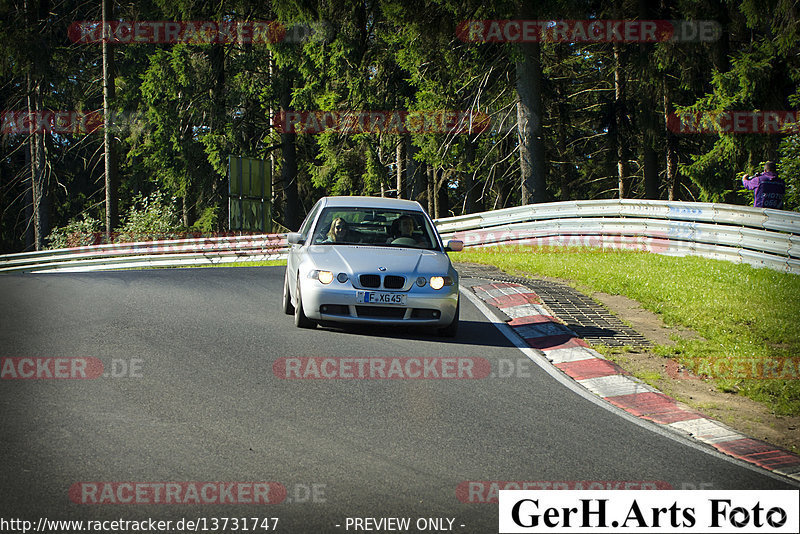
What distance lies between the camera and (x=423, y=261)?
1059cm

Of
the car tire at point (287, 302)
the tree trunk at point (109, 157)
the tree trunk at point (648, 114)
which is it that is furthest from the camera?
the tree trunk at point (109, 157)

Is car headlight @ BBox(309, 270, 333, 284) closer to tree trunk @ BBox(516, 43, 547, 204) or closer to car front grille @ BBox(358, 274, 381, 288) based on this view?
car front grille @ BBox(358, 274, 381, 288)

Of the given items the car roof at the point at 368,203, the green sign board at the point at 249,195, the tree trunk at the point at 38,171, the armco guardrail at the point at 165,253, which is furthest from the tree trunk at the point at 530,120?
the tree trunk at the point at 38,171

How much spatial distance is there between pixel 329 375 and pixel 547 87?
918 inches

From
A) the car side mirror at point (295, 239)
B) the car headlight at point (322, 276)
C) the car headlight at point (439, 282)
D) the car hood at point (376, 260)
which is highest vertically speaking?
the car side mirror at point (295, 239)

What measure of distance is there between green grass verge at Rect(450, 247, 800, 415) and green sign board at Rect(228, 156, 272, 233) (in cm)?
1215

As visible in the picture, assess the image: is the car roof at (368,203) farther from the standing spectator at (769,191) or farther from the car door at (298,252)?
the standing spectator at (769,191)

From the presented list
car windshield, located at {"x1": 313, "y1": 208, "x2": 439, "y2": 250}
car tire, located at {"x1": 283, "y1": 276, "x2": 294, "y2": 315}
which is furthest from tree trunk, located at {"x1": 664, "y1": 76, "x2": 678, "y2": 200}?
car tire, located at {"x1": 283, "y1": 276, "x2": 294, "y2": 315}

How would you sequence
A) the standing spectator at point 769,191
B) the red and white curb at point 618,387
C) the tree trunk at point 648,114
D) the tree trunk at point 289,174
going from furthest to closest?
the tree trunk at point 289,174 → the tree trunk at point 648,114 → the standing spectator at point 769,191 → the red and white curb at point 618,387

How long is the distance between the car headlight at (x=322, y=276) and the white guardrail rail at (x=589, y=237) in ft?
26.5

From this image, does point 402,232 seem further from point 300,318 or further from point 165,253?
point 165,253

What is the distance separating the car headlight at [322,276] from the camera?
33.2ft

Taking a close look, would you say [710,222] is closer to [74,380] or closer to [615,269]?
[615,269]

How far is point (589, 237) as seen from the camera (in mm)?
20625
